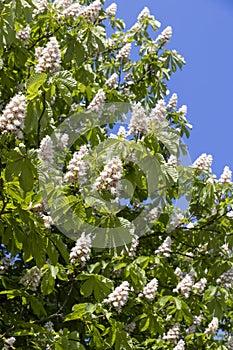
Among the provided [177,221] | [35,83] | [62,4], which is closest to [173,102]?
[177,221]

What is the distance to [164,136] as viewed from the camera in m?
3.45

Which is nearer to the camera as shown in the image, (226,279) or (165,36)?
(226,279)

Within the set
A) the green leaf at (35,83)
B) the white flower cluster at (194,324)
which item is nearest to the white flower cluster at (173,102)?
the white flower cluster at (194,324)

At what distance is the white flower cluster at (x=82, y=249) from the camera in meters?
3.51

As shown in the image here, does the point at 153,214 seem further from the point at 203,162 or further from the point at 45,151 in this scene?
the point at 45,151

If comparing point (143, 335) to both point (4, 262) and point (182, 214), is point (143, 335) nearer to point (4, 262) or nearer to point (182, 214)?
point (182, 214)

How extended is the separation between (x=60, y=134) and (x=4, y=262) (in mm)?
1216

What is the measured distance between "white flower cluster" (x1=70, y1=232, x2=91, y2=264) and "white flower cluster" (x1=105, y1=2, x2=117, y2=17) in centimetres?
351

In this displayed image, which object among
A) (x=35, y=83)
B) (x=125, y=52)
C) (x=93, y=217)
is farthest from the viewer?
(x=125, y=52)

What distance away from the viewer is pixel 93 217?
3.34 meters

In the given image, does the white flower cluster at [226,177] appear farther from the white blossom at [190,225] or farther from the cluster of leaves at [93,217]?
the white blossom at [190,225]

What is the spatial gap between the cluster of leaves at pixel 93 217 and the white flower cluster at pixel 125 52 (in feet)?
0.20

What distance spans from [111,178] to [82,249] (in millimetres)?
754

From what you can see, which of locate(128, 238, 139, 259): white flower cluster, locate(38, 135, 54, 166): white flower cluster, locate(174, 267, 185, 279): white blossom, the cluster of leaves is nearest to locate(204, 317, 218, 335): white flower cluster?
the cluster of leaves
